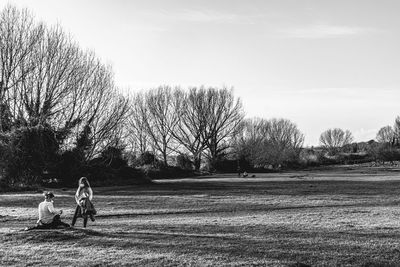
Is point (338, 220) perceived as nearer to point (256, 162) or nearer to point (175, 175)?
point (175, 175)

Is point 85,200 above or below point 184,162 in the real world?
below

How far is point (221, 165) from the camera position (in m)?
73.8

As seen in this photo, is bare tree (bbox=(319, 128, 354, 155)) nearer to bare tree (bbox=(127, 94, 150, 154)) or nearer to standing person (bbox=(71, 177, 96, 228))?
bare tree (bbox=(127, 94, 150, 154))

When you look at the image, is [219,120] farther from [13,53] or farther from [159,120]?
[13,53]

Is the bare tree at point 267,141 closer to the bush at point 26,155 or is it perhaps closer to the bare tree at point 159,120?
the bare tree at point 159,120

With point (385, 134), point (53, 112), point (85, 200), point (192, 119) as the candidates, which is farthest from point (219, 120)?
point (385, 134)

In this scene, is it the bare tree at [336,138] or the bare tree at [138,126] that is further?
the bare tree at [336,138]

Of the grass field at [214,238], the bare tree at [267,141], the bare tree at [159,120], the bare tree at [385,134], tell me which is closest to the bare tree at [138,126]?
the bare tree at [159,120]

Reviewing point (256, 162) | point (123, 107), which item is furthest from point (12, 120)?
point (256, 162)

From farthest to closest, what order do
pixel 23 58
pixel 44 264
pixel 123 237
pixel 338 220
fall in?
pixel 23 58 → pixel 338 220 → pixel 123 237 → pixel 44 264

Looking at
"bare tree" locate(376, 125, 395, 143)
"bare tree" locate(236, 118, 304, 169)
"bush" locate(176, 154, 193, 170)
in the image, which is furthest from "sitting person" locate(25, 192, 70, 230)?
"bare tree" locate(376, 125, 395, 143)

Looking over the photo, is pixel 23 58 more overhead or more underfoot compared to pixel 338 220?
more overhead

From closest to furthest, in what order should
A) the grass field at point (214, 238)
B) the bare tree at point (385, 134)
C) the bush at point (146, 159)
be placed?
1. the grass field at point (214, 238)
2. the bush at point (146, 159)
3. the bare tree at point (385, 134)

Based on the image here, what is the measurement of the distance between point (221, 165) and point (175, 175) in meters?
14.9
